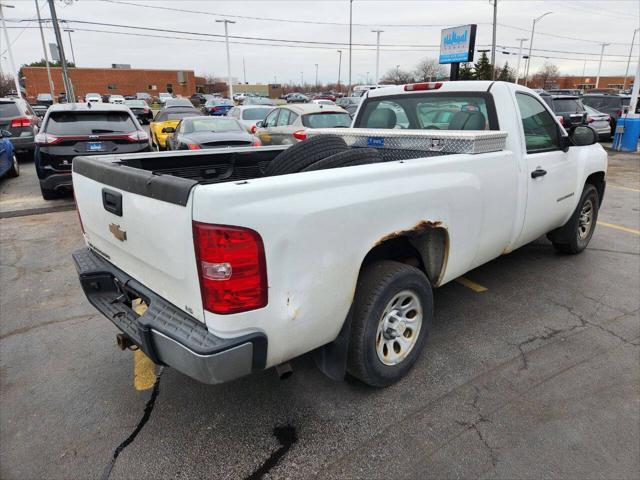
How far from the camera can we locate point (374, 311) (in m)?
2.63

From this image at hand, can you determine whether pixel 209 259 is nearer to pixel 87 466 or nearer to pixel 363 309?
pixel 363 309

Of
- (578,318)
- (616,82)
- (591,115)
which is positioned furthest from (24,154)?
(616,82)

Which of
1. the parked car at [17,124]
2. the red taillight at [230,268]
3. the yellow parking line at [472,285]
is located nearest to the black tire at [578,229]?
the yellow parking line at [472,285]

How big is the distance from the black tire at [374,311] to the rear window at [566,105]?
585 inches

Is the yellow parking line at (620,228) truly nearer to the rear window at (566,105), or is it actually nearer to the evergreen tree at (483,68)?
the rear window at (566,105)

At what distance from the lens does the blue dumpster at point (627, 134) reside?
15570mm

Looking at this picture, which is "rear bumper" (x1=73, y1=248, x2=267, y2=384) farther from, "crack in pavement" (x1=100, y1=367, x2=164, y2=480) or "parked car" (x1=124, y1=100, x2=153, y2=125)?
"parked car" (x1=124, y1=100, x2=153, y2=125)

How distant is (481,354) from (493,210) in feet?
3.58

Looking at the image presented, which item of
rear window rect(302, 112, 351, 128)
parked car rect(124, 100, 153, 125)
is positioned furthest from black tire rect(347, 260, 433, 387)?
parked car rect(124, 100, 153, 125)

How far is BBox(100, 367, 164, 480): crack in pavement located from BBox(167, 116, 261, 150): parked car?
6.63 meters

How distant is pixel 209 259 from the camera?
→ 1.95 m

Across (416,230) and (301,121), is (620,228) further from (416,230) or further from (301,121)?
(301,121)

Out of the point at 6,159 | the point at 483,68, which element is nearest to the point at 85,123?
the point at 6,159

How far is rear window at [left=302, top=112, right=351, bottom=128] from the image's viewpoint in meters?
10.4
